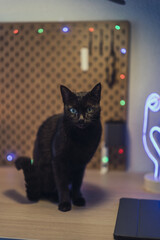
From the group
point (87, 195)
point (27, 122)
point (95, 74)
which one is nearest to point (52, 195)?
point (87, 195)

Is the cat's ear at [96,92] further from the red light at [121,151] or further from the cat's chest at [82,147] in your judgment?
the red light at [121,151]

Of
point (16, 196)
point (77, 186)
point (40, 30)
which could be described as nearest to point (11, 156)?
point (16, 196)

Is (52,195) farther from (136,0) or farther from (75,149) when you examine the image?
(136,0)

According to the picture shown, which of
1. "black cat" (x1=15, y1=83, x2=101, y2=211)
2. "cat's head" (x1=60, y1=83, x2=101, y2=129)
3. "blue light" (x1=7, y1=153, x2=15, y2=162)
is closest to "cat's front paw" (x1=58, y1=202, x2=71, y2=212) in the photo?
"black cat" (x1=15, y1=83, x2=101, y2=211)

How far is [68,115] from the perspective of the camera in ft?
3.03

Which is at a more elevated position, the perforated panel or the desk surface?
the perforated panel

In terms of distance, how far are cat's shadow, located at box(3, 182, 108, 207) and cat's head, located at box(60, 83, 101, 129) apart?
0.27 metres

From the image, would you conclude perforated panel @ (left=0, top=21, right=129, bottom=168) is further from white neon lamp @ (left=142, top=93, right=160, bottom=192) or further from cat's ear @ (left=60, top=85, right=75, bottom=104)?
cat's ear @ (left=60, top=85, right=75, bottom=104)

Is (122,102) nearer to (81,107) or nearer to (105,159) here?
(105,159)

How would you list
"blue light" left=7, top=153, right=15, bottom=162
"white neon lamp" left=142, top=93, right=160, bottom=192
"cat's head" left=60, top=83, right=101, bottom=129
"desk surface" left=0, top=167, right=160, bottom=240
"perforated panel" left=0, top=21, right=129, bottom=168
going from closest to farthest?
"desk surface" left=0, top=167, right=160, bottom=240, "cat's head" left=60, top=83, right=101, bottom=129, "white neon lamp" left=142, top=93, right=160, bottom=192, "perforated panel" left=0, top=21, right=129, bottom=168, "blue light" left=7, top=153, right=15, bottom=162

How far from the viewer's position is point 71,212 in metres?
0.91

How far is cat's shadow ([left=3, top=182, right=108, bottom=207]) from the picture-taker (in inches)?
39.3

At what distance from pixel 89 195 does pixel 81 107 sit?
0.34 meters

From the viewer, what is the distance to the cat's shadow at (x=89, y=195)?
1.00 m
